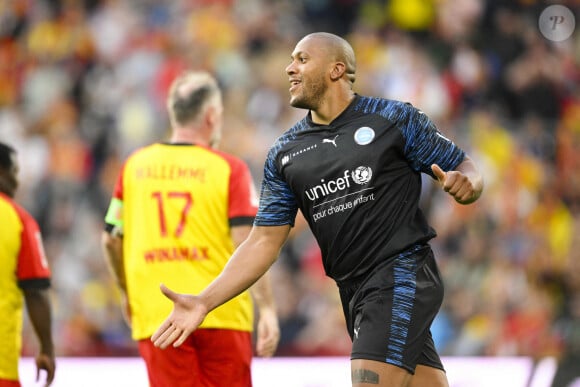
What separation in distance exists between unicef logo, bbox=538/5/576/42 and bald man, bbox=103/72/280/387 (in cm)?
825

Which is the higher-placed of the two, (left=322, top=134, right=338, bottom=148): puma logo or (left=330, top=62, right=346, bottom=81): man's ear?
(left=330, top=62, right=346, bottom=81): man's ear

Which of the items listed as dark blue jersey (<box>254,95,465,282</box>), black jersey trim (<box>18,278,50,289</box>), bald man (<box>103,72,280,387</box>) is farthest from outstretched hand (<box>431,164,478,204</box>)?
black jersey trim (<box>18,278,50,289</box>)

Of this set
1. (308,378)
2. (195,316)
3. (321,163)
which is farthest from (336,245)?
(308,378)

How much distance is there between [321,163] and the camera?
218 inches

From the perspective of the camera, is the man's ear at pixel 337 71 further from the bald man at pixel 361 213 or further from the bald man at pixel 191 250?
the bald man at pixel 191 250

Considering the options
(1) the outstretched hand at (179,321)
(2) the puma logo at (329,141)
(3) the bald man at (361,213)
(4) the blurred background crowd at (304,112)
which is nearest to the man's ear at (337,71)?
(3) the bald man at (361,213)

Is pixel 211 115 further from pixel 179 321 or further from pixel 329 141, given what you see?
pixel 179 321

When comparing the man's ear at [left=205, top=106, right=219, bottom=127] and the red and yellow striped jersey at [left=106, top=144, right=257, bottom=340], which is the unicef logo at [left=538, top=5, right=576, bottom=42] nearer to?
the man's ear at [left=205, top=106, right=219, bottom=127]

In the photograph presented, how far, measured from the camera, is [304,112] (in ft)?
42.9

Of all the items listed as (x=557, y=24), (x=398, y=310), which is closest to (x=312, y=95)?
(x=398, y=310)

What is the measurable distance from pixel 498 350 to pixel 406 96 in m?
3.69

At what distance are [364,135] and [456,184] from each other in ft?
2.34

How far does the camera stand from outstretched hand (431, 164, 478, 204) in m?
4.96

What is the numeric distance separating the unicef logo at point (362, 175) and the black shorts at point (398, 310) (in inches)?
15.6
